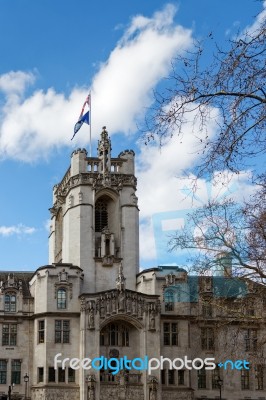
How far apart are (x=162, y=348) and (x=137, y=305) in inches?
180

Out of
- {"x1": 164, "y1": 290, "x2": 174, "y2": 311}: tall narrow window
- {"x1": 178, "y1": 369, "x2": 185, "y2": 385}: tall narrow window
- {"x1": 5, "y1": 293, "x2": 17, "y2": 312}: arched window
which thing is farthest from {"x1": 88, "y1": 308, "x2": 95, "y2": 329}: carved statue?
{"x1": 178, "y1": 369, "x2": 185, "y2": 385}: tall narrow window

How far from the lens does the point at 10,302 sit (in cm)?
6806

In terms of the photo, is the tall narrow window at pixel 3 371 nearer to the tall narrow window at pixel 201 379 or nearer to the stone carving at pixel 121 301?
the stone carving at pixel 121 301

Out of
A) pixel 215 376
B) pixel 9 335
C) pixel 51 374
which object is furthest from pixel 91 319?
pixel 215 376

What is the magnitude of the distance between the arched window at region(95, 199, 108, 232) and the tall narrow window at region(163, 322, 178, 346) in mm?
11331

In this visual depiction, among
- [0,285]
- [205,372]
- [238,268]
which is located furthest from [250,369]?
[238,268]

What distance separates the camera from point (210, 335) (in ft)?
229

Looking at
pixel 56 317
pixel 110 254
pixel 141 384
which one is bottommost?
pixel 141 384

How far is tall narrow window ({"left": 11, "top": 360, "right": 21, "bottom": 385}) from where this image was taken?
65625 mm

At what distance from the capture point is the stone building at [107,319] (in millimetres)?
63688

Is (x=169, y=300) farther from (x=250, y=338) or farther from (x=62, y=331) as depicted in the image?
(x=62, y=331)

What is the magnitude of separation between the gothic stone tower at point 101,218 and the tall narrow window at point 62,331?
422cm

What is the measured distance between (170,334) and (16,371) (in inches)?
551

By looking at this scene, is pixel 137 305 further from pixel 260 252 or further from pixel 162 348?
pixel 260 252
